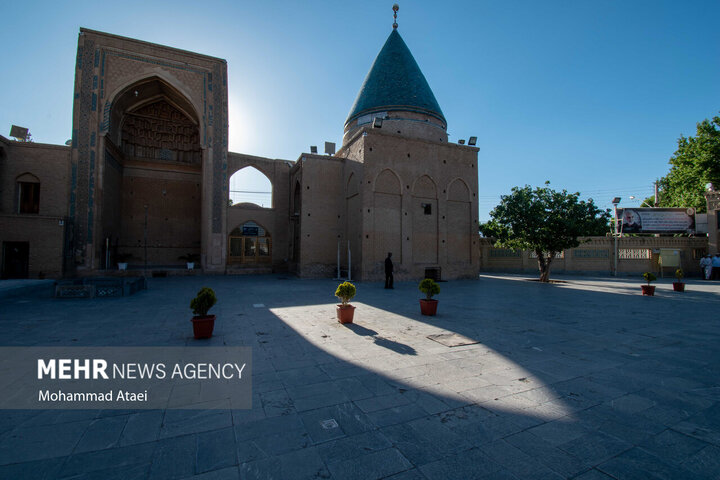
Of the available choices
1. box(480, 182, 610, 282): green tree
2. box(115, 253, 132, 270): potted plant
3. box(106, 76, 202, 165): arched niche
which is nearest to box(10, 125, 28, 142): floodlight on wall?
box(106, 76, 202, 165): arched niche

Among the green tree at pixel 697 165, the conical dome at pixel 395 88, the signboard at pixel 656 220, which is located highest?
the conical dome at pixel 395 88

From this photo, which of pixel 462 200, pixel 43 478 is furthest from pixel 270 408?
pixel 462 200

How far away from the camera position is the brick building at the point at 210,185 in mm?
16047

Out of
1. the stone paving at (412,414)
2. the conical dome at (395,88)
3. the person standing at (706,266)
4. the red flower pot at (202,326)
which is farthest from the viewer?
the person standing at (706,266)

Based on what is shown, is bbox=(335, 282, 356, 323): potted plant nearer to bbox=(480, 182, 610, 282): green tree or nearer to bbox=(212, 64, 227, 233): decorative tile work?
bbox=(480, 182, 610, 282): green tree

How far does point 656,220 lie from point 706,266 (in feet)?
13.4

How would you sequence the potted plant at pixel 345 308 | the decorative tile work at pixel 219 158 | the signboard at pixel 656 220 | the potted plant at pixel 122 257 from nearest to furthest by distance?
the potted plant at pixel 345 308 < the decorative tile work at pixel 219 158 < the potted plant at pixel 122 257 < the signboard at pixel 656 220

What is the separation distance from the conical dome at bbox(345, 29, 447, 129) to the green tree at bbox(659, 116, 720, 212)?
1792 cm

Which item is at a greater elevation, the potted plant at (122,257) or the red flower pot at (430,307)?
the potted plant at (122,257)

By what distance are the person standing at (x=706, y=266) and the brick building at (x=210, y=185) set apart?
1598 centimetres

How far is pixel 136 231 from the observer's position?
21.2 meters

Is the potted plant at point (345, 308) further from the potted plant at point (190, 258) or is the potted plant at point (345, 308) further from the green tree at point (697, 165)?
the green tree at point (697, 165)

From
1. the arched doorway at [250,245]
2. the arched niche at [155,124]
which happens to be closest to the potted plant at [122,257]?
the arched niche at [155,124]

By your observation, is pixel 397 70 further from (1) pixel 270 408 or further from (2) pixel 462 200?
(1) pixel 270 408
